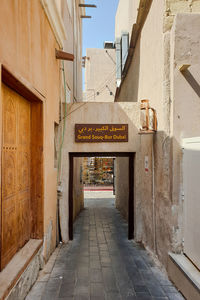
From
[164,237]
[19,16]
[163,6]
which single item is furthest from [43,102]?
[164,237]

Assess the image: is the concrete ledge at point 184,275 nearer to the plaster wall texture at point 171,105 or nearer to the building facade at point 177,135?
the building facade at point 177,135

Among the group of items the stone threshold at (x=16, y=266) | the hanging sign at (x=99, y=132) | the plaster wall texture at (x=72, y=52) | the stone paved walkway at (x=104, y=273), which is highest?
the plaster wall texture at (x=72, y=52)

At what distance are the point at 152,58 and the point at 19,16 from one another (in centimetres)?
301

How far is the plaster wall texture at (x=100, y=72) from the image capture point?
18641 mm

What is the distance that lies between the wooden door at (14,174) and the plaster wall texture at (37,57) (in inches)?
15.8

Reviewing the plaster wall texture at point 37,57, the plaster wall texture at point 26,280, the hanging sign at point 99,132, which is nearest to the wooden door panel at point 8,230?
the plaster wall texture at point 26,280

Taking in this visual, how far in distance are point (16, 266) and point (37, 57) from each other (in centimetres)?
326

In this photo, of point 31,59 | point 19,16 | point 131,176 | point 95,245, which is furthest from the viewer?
point 131,176

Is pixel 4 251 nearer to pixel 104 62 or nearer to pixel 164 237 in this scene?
pixel 164 237

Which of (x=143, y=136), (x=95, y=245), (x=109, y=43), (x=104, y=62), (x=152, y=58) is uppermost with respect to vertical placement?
(x=109, y=43)

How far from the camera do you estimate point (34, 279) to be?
3752 mm

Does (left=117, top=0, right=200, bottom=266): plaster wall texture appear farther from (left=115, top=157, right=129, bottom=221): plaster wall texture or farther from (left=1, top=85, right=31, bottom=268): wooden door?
(left=115, top=157, right=129, bottom=221): plaster wall texture

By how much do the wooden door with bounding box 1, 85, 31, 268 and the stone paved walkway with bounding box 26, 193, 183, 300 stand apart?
0.97 m

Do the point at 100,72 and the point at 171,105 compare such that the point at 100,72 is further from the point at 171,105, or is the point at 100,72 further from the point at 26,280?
the point at 26,280
